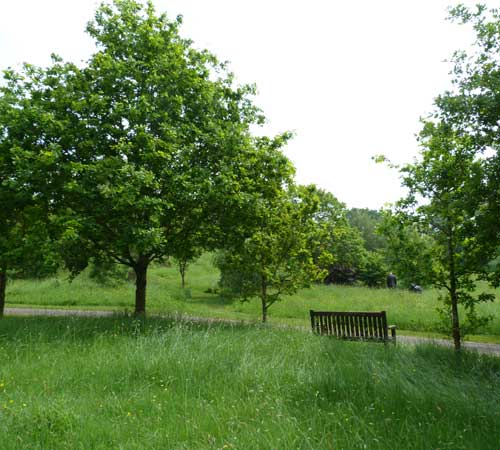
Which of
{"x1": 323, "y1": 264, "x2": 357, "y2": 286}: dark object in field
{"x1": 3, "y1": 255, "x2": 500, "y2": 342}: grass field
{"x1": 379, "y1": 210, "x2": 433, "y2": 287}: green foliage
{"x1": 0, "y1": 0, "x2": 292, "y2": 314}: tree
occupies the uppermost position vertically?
{"x1": 0, "y1": 0, "x2": 292, "y2": 314}: tree

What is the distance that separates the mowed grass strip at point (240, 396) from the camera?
3.78 m

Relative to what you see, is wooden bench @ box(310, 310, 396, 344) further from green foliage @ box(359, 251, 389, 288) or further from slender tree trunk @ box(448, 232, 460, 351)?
green foliage @ box(359, 251, 389, 288)

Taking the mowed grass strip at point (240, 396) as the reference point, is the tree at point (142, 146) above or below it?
above

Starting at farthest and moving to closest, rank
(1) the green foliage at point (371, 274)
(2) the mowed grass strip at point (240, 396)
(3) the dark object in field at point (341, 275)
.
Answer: (3) the dark object in field at point (341, 275) → (1) the green foliage at point (371, 274) → (2) the mowed grass strip at point (240, 396)

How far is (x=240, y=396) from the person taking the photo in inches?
195

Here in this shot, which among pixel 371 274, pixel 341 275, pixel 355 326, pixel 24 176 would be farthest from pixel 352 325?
pixel 371 274

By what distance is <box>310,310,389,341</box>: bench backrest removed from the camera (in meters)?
8.94

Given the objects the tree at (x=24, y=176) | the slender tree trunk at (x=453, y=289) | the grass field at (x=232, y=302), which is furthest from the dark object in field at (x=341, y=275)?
the tree at (x=24, y=176)

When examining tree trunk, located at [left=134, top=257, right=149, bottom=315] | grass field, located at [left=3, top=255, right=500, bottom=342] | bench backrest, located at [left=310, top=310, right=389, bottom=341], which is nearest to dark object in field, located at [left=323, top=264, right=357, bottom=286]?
grass field, located at [left=3, top=255, right=500, bottom=342]

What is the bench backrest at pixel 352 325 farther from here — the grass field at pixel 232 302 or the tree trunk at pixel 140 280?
the grass field at pixel 232 302

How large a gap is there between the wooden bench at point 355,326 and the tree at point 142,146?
342 cm

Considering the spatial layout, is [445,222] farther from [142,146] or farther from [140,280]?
[140,280]

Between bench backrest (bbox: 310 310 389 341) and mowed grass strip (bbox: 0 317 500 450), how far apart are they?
1408 mm

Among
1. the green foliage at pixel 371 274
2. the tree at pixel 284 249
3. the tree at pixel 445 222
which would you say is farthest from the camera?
the green foliage at pixel 371 274
